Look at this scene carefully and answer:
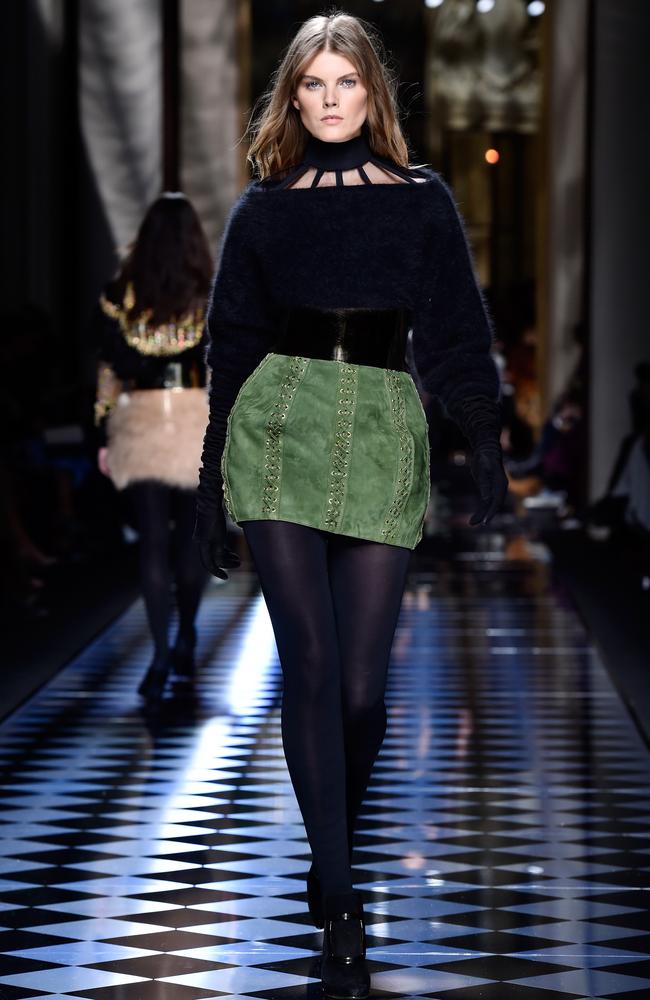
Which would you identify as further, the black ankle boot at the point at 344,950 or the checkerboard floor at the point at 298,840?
the checkerboard floor at the point at 298,840

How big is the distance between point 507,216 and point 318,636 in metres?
29.8

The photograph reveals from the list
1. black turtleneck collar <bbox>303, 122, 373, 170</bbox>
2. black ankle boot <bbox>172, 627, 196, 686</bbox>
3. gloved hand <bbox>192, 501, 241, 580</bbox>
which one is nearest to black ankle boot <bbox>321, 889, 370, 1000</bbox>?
gloved hand <bbox>192, 501, 241, 580</bbox>

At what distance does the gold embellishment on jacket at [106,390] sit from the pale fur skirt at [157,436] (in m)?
0.02

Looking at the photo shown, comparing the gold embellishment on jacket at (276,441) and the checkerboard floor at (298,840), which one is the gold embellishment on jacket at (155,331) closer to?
the checkerboard floor at (298,840)

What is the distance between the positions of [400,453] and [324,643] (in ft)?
1.01

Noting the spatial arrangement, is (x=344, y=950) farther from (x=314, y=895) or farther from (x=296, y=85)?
(x=296, y=85)

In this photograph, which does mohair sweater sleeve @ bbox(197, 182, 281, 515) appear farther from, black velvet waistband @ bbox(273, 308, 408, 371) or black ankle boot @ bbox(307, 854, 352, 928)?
black ankle boot @ bbox(307, 854, 352, 928)

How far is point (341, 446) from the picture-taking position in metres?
2.88

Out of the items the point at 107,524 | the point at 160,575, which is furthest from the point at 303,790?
the point at 107,524

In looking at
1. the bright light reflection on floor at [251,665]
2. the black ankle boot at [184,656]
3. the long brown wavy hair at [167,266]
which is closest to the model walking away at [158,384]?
the long brown wavy hair at [167,266]

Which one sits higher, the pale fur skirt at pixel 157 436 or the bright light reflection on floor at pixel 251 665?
the pale fur skirt at pixel 157 436

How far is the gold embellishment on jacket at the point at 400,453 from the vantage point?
2900mm

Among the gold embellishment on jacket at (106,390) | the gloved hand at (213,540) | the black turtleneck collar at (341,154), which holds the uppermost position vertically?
the black turtleneck collar at (341,154)

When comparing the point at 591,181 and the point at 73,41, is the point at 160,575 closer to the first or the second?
the point at 591,181
